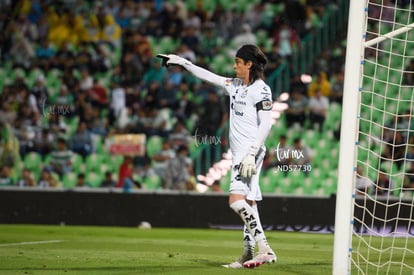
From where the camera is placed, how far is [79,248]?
37.8 feet

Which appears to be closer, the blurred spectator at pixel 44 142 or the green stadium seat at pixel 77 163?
the green stadium seat at pixel 77 163

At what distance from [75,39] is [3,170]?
13.4ft

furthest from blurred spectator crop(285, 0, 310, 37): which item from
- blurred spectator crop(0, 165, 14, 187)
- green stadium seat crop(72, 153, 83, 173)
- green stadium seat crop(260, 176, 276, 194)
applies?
blurred spectator crop(0, 165, 14, 187)

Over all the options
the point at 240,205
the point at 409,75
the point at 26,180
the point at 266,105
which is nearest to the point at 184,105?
the point at 26,180

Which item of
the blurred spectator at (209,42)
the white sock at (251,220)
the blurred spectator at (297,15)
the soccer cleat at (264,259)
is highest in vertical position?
the blurred spectator at (297,15)

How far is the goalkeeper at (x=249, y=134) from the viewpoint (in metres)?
8.60

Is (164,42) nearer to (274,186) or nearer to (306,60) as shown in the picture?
(306,60)

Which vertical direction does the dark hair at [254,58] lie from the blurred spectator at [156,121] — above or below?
above

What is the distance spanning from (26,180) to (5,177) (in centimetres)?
42

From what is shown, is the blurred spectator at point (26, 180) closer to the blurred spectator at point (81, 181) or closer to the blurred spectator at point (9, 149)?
the blurred spectator at point (9, 149)

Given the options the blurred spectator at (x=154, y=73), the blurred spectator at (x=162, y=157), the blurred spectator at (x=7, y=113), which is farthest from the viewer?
the blurred spectator at (x=154, y=73)

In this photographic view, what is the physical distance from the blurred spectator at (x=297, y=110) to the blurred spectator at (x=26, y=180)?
5.36 meters

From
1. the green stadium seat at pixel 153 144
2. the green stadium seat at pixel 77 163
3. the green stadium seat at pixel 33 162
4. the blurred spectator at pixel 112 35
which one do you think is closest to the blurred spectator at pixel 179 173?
the green stadium seat at pixel 153 144

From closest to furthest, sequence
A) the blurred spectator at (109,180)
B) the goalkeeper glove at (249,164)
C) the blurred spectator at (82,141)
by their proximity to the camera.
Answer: the goalkeeper glove at (249,164)
the blurred spectator at (109,180)
the blurred spectator at (82,141)
